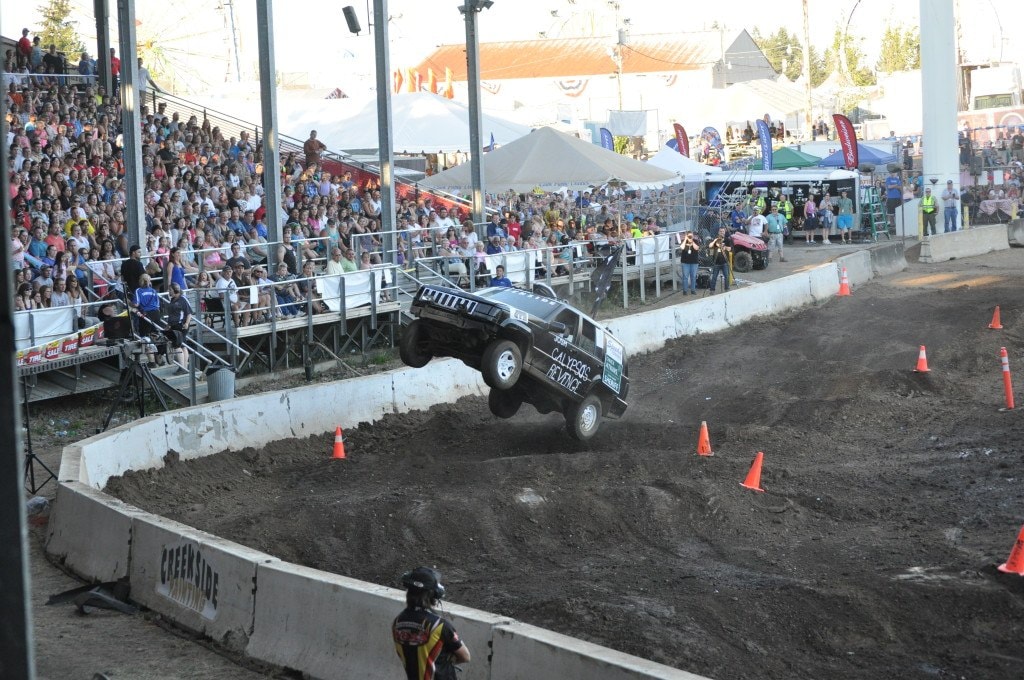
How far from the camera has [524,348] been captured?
587 inches

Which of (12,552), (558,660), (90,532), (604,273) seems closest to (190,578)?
(90,532)

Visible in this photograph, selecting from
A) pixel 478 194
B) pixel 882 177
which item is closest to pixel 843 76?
pixel 882 177

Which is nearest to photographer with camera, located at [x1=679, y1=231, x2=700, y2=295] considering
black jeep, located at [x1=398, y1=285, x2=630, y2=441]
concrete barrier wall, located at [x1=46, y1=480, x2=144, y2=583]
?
black jeep, located at [x1=398, y1=285, x2=630, y2=441]

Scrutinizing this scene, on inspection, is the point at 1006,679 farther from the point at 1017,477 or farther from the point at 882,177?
the point at 882,177

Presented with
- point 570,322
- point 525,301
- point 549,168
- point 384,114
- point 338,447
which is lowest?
point 338,447

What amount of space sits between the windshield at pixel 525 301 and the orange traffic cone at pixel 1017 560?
6576 millimetres

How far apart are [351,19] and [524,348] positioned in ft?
46.6

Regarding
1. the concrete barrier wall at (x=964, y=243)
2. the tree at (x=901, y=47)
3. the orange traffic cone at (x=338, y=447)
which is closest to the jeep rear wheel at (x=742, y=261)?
the concrete barrier wall at (x=964, y=243)

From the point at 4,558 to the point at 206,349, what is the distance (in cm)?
1518

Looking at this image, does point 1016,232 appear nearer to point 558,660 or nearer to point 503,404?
point 503,404

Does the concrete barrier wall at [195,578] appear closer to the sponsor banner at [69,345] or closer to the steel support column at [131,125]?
the sponsor banner at [69,345]

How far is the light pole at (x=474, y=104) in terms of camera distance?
1088 inches

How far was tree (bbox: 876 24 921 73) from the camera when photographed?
131125 mm

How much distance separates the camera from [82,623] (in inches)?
376
